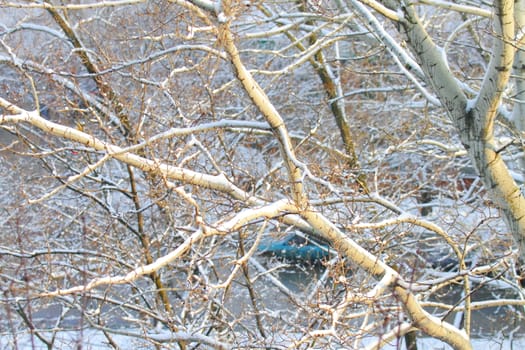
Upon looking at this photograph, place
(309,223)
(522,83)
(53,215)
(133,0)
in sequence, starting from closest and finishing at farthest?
(309,223) < (522,83) < (133,0) < (53,215)

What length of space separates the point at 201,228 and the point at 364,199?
2368mm

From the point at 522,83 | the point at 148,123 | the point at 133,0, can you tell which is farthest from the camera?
the point at 148,123

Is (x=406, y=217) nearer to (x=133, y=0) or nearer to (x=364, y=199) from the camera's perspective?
(x=364, y=199)

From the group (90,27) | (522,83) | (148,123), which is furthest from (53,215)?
(522,83)

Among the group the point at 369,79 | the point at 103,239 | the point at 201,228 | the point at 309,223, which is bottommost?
the point at 201,228

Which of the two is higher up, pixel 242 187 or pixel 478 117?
pixel 242 187

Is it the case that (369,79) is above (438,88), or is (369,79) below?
above

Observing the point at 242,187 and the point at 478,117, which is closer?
the point at 478,117

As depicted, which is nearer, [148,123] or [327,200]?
[327,200]

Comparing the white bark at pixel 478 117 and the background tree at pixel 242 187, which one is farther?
the white bark at pixel 478 117

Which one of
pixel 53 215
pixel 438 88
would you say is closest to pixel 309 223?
pixel 438 88

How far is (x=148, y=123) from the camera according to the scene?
29.9ft

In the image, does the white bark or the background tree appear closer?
the background tree

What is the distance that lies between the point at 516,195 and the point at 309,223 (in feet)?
6.18
